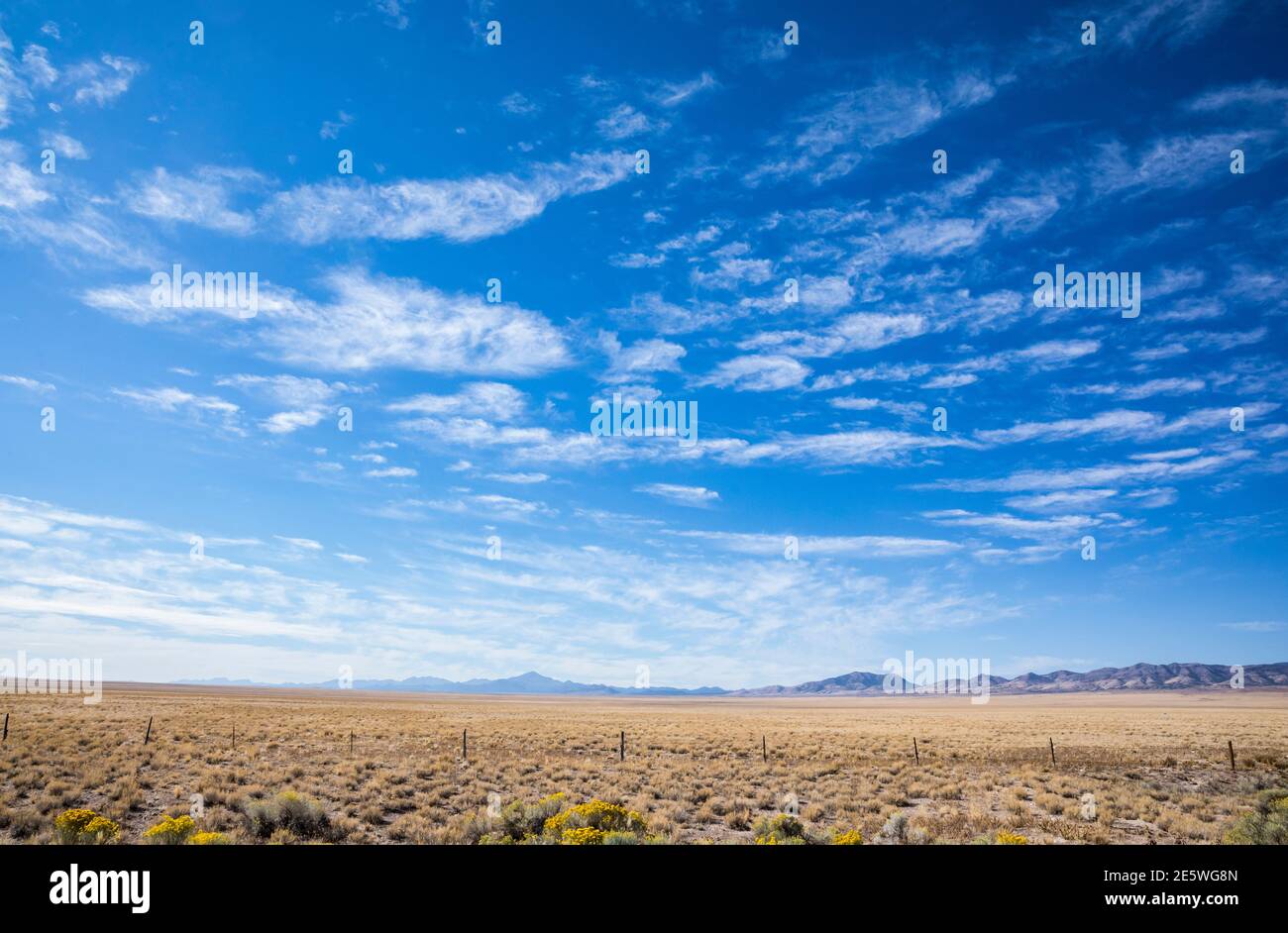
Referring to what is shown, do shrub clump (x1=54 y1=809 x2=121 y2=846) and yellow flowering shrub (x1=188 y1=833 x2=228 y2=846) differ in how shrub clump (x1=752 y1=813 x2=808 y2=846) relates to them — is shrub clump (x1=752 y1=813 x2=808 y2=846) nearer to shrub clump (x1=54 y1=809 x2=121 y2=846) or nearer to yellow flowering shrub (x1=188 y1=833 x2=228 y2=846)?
yellow flowering shrub (x1=188 y1=833 x2=228 y2=846)

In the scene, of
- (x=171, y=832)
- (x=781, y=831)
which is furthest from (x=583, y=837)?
(x=171, y=832)

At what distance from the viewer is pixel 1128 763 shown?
1235 inches

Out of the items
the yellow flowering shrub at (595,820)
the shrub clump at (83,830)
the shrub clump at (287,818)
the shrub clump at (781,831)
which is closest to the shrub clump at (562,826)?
the yellow flowering shrub at (595,820)

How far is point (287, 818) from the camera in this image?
54.9 feet

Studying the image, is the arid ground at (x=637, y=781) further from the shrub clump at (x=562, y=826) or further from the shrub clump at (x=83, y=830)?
the shrub clump at (x=83, y=830)

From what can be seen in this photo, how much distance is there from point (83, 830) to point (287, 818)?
4.30 m

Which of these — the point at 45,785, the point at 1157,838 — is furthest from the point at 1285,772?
the point at 45,785

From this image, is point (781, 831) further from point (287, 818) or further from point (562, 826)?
point (287, 818)

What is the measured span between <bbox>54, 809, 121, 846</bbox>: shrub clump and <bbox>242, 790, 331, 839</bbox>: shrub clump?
9.70 feet

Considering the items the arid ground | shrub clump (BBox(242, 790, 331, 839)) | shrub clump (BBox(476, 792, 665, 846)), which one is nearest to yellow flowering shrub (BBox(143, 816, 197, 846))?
the arid ground

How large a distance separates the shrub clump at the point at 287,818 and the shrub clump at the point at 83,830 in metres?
2.96

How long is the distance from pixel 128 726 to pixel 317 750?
50.9ft

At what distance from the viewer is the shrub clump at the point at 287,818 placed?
1619 centimetres
